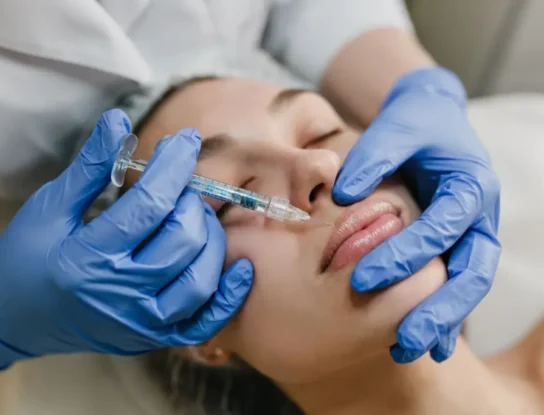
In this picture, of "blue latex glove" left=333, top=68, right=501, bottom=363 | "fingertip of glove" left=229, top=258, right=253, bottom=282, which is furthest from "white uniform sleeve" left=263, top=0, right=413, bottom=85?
"fingertip of glove" left=229, top=258, right=253, bottom=282

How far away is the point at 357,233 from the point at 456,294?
0.57ft

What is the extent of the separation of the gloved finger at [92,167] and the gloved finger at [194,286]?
18 cm

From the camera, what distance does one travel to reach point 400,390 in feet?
3.37

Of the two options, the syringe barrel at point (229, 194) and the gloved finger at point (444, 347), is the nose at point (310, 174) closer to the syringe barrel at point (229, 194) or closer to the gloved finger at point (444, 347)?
the syringe barrel at point (229, 194)

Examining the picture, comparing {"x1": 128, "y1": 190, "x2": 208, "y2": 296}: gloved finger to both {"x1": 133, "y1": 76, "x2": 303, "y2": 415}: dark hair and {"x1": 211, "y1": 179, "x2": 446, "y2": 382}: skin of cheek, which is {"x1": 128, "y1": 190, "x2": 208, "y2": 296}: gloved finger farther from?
{"x1": 133, "y1": 76, "x2": 303, "y2": 415}: dark hair

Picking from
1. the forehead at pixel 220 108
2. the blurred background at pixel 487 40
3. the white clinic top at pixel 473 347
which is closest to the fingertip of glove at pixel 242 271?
the forehead at pixel 220 108

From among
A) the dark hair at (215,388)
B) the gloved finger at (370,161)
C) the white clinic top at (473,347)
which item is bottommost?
the dark hair at (215,388)

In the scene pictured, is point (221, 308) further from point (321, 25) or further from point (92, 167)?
point (321, 25)

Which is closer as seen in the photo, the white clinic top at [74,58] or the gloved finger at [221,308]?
the gloved finger at [221,308]

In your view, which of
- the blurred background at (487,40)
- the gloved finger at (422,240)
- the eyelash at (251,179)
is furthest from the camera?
the blurred background at (487,40)

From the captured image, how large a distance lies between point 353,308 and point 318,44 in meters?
0.81

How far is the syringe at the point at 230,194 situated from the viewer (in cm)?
88

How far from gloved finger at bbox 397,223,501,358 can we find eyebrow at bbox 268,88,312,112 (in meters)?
0.37

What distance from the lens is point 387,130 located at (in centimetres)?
101
